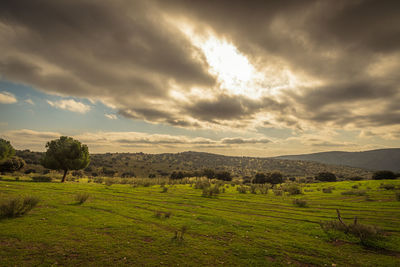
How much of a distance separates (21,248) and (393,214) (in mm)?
35162

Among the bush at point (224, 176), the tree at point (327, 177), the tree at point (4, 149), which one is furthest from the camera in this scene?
the bush at point (224, 176)

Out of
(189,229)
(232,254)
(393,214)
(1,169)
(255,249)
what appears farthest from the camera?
(1,169)

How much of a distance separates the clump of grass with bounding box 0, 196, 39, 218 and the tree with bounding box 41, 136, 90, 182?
39.8m

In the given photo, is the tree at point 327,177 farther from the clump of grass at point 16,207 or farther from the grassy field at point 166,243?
the clump of grass at point 16,207

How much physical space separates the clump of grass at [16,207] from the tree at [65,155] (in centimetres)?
3981

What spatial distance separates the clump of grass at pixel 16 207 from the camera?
13.6 m

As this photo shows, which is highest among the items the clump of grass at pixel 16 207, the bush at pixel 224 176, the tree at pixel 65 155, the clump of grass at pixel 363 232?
the tree at pixel 65 155

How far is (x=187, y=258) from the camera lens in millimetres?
9648

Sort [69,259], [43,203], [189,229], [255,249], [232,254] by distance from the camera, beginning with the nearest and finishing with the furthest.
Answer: [69,259] < [232,254] < [255,249] < [189,229] < [43,203]

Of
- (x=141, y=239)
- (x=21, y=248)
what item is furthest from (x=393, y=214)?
(x=21, y=248)

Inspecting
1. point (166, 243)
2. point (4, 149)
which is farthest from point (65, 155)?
point (166, 243)

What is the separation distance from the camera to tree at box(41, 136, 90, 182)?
48.7m

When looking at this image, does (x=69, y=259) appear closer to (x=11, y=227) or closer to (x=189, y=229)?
(x=11, y=227)

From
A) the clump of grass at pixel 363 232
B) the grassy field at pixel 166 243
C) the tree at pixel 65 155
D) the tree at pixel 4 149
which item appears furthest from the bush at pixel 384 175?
the tree at pixel 4 149
